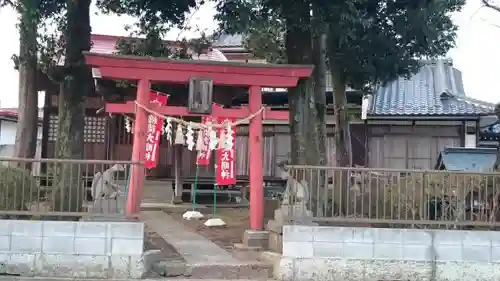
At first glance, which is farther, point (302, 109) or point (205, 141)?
point (205, 141)

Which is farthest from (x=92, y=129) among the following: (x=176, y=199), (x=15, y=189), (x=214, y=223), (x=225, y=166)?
(x=15, y=189)

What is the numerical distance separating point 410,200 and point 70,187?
20.1 feet

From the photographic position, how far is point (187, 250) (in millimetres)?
11539

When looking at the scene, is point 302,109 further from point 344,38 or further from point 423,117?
point 423,117

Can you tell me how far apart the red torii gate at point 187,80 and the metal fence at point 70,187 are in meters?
0.51

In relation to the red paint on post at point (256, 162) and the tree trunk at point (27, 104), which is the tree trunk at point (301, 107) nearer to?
the red paint on post at point (256, 162)

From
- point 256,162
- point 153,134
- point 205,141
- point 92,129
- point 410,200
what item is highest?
point 92,129

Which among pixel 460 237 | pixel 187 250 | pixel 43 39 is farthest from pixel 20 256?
pixel 43 39

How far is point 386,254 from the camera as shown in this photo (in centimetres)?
949

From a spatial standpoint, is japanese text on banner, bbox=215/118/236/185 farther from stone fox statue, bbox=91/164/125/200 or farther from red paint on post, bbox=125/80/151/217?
stone fox statue, bbox=91/164/125/200

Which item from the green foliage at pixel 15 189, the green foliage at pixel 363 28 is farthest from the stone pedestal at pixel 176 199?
the green foliage at pixel 15 189

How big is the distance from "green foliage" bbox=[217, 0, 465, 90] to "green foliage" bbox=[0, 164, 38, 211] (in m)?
4.80

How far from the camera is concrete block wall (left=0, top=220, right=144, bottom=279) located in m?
9.23

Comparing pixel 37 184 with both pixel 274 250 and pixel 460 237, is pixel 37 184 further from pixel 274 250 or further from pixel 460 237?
pixel 460 237
